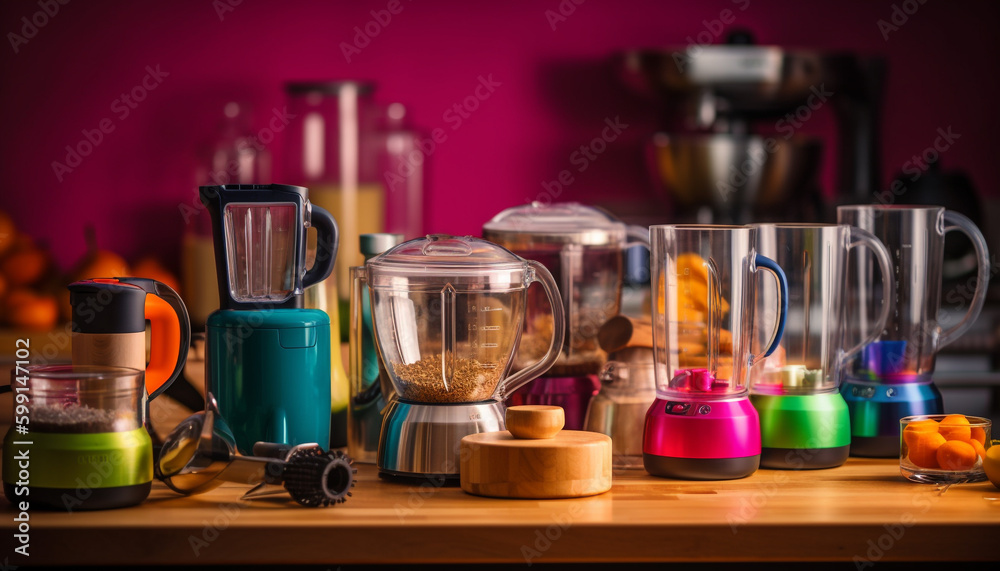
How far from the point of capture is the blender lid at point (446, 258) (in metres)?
1.08

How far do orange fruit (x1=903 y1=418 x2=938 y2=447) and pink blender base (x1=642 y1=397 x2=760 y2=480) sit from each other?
14 centimetres

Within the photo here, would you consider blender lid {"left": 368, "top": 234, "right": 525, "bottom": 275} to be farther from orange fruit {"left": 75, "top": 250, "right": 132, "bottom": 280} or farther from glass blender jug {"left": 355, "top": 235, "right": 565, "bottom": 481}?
orange fruit {"left": 75, "top": 250, "right": 132, "bottom": 280}

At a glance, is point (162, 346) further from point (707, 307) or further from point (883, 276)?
point (883, 276)

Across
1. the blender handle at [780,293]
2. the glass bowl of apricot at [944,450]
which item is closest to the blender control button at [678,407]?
the blender handle at [780,293]

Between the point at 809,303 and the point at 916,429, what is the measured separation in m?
0.18

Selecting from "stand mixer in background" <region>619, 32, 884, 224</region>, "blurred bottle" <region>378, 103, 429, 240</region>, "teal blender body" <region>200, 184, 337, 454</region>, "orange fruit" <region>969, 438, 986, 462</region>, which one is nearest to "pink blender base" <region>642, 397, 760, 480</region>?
"orange fruit" <region>969, 438, 986, 462</region>

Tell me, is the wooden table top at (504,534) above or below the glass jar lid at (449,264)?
below

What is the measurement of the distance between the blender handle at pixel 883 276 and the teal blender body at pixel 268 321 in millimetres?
570

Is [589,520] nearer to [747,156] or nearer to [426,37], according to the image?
[747,156]

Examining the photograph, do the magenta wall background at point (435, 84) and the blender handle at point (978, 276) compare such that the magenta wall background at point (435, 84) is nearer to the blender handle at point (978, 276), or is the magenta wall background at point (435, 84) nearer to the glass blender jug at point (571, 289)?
the glass blender jug at point (571, 289)

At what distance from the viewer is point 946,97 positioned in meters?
3.15

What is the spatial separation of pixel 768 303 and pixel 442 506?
44cm

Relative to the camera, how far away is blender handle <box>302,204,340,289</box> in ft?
3.77

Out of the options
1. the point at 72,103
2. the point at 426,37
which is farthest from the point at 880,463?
the point at 72,103
